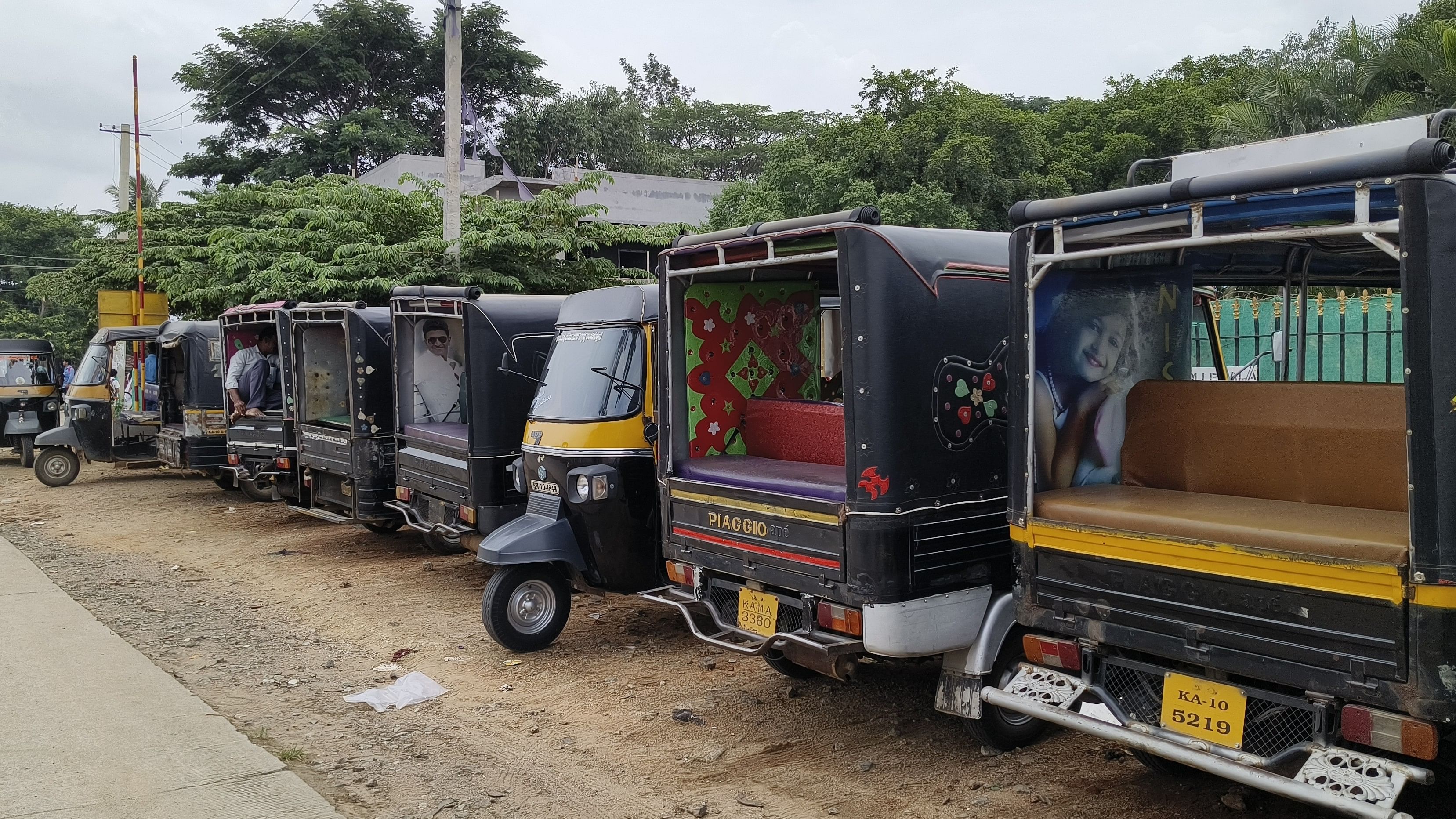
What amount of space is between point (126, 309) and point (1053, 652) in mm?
20118

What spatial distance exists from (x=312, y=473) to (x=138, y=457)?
6383mm

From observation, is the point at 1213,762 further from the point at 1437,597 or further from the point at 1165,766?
the point at 1165,766

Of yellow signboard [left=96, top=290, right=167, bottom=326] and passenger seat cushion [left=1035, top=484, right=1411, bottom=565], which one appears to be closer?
passenger seat cushion [left=1035, top=484, right=1411, bottom=565]

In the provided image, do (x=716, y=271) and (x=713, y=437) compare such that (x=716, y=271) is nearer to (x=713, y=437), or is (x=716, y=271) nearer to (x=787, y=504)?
(x=713, y=437)

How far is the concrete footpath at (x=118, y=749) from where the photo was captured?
4742mm

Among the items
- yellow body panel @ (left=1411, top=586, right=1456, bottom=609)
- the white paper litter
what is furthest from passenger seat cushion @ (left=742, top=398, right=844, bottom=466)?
yellow body panel @ (left=1411, top=586, right=1456, bottom=609)

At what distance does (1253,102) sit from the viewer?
17672 millimetres

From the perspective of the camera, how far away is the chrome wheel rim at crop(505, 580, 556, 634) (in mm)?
7164

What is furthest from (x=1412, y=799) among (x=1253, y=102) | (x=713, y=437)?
(x=1253, y=102)

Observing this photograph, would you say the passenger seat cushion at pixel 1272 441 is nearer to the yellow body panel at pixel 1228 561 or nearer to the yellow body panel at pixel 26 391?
the yellow body panel at pixel 1228 561

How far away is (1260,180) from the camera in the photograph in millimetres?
3670

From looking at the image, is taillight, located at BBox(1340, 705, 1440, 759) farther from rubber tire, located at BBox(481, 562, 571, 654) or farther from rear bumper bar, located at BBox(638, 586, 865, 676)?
rubber tire, located at BBox(481, 562, 571, 654)

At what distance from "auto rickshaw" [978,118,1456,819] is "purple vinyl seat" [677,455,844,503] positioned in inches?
37.2

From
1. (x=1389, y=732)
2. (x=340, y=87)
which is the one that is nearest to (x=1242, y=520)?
(x=1389, y=732)
